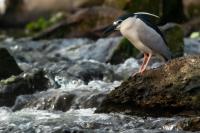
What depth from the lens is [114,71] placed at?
13266 mm

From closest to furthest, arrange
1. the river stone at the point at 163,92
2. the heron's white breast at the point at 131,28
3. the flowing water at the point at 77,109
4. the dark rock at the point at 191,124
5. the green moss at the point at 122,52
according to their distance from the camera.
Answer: the dark rock at the point at 191,124 → the flowing water at the point at 77,109 → the river stone at the point at 163,92 → the heron's white breast at the point at 131,28 → the green moss at the point at 122,52

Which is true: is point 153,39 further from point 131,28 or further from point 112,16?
point 112,16

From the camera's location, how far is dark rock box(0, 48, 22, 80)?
11.9 meters

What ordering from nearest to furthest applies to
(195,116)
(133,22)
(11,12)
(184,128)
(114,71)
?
(184,128), (195,116), (133,22), (114,71), (11,12)

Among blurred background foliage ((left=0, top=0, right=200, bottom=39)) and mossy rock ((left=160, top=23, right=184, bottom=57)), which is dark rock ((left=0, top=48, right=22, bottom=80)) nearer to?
mossy rock ((left=160, top=23, right=184, bottom=57))

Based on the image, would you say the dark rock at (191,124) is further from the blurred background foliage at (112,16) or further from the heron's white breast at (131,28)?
the blurred background foliage at (112,16)

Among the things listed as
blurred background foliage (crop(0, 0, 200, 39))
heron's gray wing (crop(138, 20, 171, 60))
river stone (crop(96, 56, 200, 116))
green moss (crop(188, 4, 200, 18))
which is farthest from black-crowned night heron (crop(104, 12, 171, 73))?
green moss (crop(188, 4, 200, 18))

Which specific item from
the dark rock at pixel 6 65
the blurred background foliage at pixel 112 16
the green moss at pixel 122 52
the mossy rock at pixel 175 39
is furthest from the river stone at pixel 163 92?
the blurred background foliage at pixel 112 16

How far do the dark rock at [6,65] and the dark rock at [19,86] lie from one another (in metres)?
0.86

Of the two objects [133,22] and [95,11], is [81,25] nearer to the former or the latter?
[95,11]

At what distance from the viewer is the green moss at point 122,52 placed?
580 inches

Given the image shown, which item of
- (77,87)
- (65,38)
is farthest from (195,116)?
(65,38)

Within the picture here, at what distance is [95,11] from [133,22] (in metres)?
10.6

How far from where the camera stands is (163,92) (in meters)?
8.30
